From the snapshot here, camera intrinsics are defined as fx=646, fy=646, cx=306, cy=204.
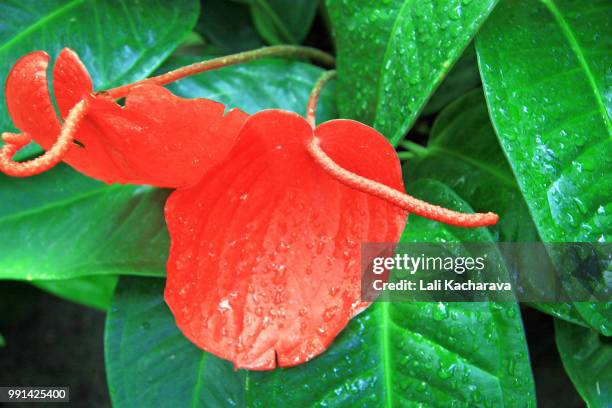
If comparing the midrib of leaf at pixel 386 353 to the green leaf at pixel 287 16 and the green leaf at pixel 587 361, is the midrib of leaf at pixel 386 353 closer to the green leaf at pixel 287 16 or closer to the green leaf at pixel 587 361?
the green leaf at pixel 587 361

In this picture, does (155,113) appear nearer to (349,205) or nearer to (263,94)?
(349,205)

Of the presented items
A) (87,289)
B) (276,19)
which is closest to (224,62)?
(276,19)

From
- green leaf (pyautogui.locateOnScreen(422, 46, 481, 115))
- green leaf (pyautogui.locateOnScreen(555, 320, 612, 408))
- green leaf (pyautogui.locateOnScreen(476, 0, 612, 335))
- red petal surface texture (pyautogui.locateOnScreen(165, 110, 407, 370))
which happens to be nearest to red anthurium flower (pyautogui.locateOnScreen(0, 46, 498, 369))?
red petal surface texture (pyautogui.locateOnScreen(165, 110, 407, 370))

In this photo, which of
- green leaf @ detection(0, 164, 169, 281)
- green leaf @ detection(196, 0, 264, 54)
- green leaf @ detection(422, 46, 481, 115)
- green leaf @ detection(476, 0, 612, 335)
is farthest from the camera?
green leaf @ detection(196, 0, 264, 54)

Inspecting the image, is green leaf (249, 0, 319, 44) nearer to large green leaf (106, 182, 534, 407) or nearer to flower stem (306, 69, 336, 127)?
flower stem (306, 69, 336, 127)

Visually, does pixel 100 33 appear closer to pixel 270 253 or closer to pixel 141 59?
pixel 141 59

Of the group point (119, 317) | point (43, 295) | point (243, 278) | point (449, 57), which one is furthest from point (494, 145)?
point (43, 295)

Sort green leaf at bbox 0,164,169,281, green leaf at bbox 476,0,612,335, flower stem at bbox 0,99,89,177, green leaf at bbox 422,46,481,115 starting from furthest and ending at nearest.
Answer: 1. green leaf at bbox 422,46,481,115
2. green leaf at bbox 0,164,169,281
3. green leaf at bbox 476,0,612,335
4. flower stem at bbox 0,99,89,177

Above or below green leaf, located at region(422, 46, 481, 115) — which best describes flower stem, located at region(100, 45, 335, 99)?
above

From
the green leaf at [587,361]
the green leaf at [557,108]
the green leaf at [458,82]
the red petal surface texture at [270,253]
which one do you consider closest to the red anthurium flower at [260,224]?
the red petal surface texture at [270,253]
